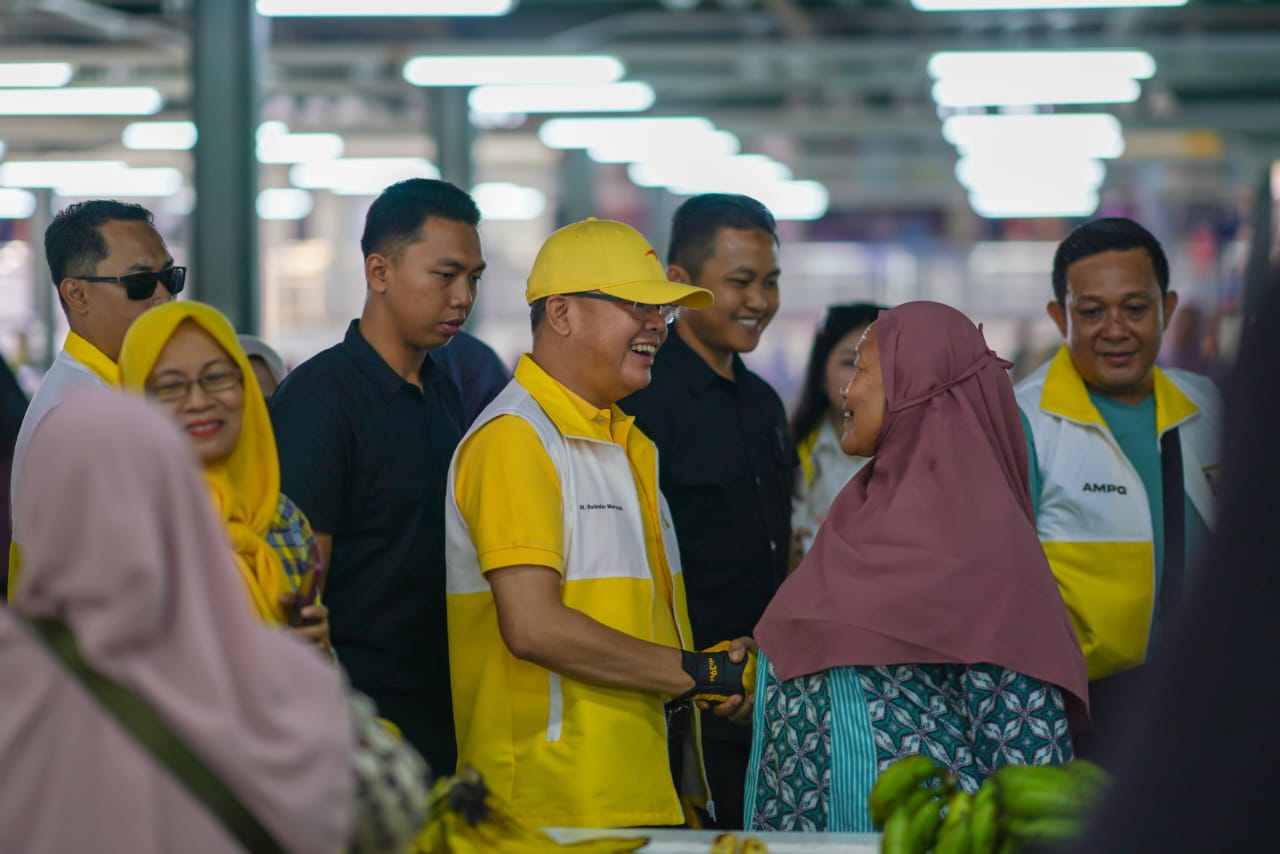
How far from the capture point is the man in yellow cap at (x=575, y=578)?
244cm

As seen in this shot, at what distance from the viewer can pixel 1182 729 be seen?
111 cm

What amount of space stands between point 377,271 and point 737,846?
1.64 meters

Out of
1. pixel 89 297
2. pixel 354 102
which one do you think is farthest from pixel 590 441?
pixel 354 102

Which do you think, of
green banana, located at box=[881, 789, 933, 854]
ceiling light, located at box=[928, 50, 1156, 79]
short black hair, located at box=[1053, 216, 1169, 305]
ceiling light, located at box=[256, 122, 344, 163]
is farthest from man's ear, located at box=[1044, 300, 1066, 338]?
ceiling light, located at box=[256, 122, 344, 163]

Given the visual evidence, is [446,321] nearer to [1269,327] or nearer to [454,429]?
[454,429]

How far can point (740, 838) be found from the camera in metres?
2.07

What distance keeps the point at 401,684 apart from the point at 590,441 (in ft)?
2.25

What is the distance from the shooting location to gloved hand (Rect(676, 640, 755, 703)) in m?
2.56

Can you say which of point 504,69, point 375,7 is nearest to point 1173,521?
point 375,7

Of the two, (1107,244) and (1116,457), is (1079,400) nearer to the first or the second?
(1116,457)

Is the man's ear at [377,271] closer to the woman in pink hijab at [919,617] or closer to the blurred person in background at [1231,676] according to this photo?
the woman in pink hijab at [919,617]

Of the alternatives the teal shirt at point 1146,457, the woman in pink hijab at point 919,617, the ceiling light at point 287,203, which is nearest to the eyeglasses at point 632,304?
the woman in pink hijab at point 919,617

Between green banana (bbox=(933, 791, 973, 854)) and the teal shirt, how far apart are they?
52.3 inches

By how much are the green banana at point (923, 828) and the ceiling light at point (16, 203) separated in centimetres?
1405
